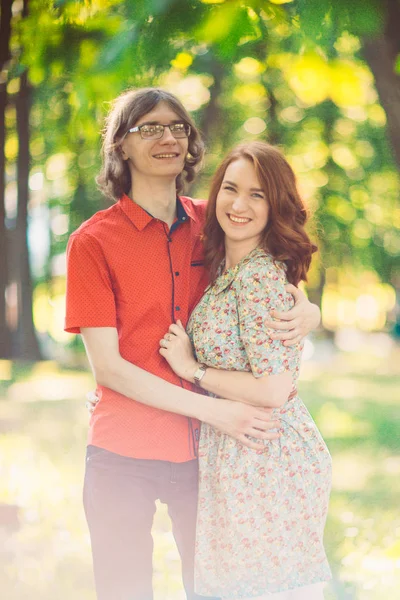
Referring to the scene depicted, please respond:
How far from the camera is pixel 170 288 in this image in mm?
2789

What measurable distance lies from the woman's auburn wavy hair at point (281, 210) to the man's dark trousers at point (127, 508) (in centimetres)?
82

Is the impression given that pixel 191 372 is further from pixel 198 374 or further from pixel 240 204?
pixel 240 204

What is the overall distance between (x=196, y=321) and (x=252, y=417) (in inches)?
15.4

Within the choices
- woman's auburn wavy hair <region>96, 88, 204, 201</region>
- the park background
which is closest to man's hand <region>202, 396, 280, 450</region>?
the park background

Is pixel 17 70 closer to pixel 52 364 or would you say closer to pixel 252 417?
pixel 252 417

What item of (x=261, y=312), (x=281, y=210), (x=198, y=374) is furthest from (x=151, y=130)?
(x=198, y=374)

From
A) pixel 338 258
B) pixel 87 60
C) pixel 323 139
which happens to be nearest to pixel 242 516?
pixel 87 60

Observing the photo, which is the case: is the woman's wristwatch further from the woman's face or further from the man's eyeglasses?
the man's eyeglasses

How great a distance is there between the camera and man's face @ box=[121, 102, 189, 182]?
279 centimetres

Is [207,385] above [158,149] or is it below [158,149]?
below

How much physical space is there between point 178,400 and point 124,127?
3.36 ft

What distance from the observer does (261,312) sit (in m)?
2.57

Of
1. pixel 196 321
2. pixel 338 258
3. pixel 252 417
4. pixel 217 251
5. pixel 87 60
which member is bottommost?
pixel 338 258

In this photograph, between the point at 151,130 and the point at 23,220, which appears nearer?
the point at 151,130
